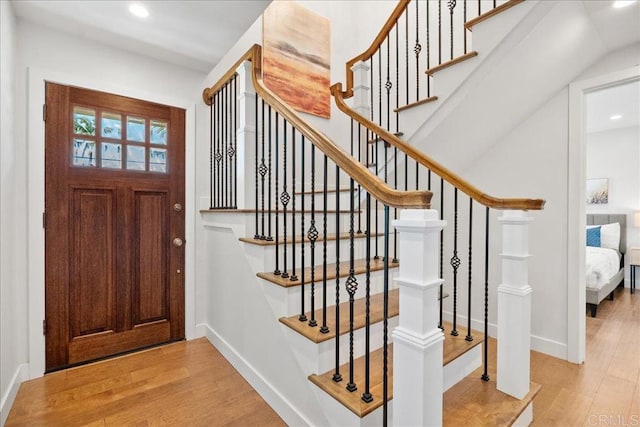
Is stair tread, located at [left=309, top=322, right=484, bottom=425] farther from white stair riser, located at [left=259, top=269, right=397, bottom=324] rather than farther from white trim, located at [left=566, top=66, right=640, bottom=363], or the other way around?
white trim, located at [left=566, top=66, right=640, bottom=363]

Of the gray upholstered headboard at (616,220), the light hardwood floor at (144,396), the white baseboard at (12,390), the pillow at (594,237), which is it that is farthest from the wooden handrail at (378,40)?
the gray upholstered headboard at (616,220)

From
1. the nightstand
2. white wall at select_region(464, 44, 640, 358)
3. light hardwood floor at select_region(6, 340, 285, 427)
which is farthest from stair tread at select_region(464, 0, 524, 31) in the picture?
the nightstand

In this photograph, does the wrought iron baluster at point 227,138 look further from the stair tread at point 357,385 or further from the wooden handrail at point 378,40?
the stair tread at point 357,385

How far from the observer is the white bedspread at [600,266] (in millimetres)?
3221

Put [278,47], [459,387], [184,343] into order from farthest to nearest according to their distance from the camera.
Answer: [278,47] < [184,343] < [459,387]

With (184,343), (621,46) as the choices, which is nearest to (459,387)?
(184,343)

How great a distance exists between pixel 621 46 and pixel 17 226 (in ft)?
13.9

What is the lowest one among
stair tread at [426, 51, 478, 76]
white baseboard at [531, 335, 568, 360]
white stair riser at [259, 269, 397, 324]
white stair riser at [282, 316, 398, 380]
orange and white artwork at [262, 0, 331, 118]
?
white baseboard at [531, 335, 568, 360]

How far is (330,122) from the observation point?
12.3 feet

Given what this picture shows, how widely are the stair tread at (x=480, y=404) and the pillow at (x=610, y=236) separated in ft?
13.8

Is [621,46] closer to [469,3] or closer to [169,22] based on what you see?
[469,3]

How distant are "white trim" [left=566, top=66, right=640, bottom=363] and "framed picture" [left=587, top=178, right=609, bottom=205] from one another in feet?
12.7

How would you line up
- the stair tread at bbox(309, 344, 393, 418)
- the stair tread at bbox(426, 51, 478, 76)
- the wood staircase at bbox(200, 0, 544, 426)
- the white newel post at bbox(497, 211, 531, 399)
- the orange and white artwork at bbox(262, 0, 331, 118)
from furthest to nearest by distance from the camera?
the orange and white artwork at bbox(262, 0, 331, 118) < the stair tread at bbox(426, 51, 478, 76) < the white newel post at bbox(497, 211, 531, 399) < the wood staircase at bbox(200, 0, 544, 426) < the stair tread at bbox(309, 344, 393, 418)

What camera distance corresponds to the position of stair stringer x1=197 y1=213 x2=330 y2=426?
5.08ft
